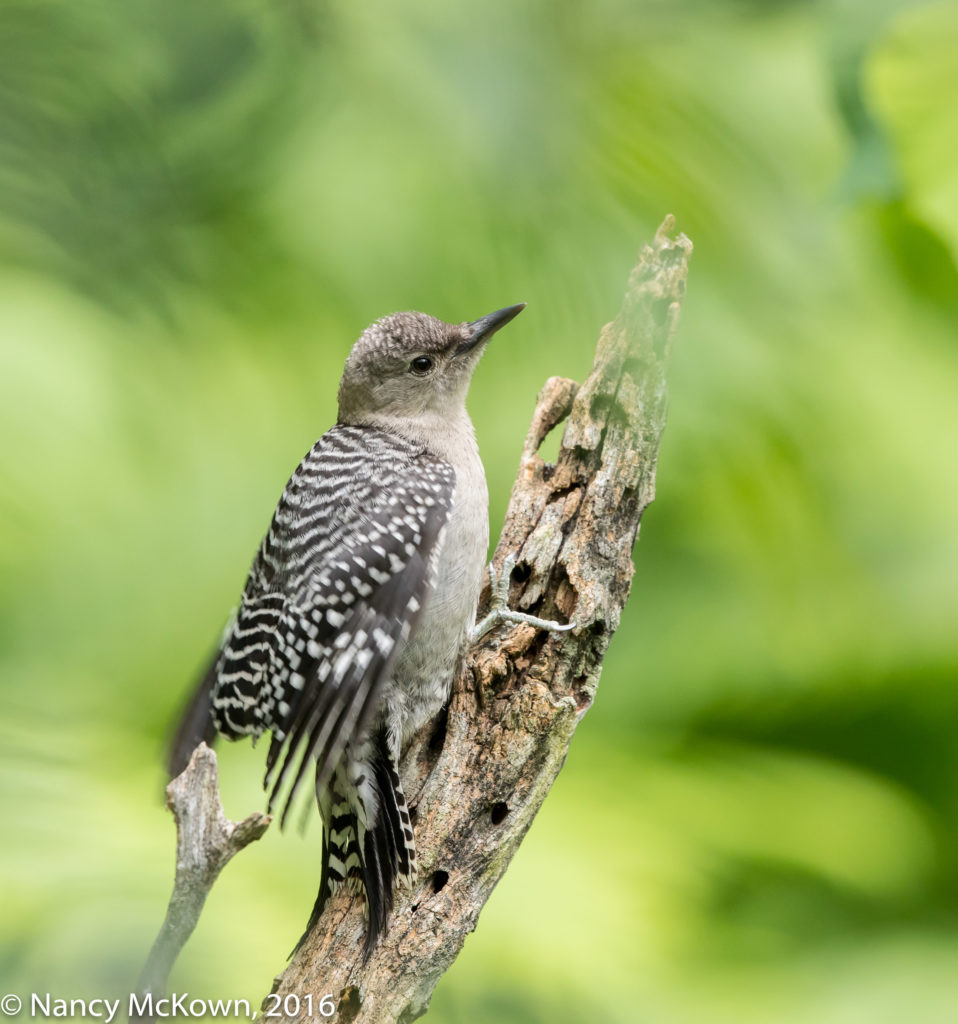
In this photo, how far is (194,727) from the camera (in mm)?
2742

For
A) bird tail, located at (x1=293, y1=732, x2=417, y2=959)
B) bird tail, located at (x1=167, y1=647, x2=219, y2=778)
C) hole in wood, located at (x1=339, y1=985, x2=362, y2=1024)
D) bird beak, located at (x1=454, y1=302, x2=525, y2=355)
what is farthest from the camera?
bird beak, located at (x1=454, y1=302, x2=525, y2=355)

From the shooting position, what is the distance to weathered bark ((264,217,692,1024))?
2234 millimetres

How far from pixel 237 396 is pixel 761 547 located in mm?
2395

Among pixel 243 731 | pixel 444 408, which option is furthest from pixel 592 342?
pixel 444 408

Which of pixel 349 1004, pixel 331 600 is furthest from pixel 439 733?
pixel 349 1004

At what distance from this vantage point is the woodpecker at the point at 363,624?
2.38m

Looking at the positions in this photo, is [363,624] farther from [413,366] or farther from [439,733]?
[413,366]

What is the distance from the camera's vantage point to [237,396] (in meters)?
2.42

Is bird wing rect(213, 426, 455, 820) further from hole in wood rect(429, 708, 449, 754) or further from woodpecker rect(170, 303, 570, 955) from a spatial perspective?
hole in wood rect(429, 708, 449, 754)

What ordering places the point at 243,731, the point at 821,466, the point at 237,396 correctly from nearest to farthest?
the point at 237,396 → the point at 243,731 → the point at 821,466

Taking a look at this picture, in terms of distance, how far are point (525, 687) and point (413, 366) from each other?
3.67ft

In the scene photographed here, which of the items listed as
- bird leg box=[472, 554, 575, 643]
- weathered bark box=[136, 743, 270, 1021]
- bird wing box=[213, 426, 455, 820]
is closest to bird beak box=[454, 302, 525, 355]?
bird wing box=[213, 426, 455, 820]

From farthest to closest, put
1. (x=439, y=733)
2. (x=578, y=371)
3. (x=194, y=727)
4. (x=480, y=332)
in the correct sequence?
(x=480, y=332), (x=194, y=727), (x=439, y=733), (x=578, y=371)

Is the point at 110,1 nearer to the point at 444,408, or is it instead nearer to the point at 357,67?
the point at 357,67
